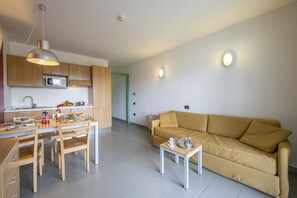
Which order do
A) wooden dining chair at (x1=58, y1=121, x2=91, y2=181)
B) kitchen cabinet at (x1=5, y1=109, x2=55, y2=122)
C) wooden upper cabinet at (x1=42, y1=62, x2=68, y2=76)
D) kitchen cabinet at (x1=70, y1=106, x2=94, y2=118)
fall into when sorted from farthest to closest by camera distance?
kitchen cabinet at (x1=70, y1=106, x2=94, y2=118) → wooden upper cabinet at (x1=42, y1=62, x2=68, y2=76) → kitchen cabinet at (x1=5, y1=109, x2=55, y2=122) → wooden dining chair at (x1=58, y1=121, x2=91, y2=181)

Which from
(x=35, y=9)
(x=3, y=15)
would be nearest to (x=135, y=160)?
(x=35, y=9)

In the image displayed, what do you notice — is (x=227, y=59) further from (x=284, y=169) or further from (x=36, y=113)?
(x=36, y=113)

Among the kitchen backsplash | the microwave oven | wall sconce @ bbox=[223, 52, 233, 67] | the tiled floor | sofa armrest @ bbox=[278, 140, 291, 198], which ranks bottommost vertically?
the tiled floor

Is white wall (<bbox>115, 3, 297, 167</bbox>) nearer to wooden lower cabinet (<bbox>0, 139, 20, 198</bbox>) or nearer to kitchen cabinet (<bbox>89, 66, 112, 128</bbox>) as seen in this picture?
kitchen cabinet (<bbox>89, 66, 112, 128</bbox>)

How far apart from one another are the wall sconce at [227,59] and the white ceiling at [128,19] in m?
0.59

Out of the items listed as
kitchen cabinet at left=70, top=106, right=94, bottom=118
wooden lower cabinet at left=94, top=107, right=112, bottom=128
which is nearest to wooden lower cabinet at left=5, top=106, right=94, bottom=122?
kitchen cabinet at left=70, top=106, right=94, bottom=118

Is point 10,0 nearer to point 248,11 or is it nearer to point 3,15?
point 3,15

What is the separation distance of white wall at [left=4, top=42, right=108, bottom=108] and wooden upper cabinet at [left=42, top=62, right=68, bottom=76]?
476 millimetres

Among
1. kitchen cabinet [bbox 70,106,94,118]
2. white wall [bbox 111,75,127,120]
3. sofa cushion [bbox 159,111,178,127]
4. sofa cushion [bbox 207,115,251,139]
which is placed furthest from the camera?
white wall [bbox 111,75,127,120]

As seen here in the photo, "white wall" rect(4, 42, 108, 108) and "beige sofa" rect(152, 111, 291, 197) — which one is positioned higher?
"white wall" rect(4, 42, 108, 108)

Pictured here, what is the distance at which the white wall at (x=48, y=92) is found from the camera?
10.7ft

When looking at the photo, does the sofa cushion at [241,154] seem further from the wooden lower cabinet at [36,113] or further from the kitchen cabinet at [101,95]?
the wooden lower cabinet at [36,113]

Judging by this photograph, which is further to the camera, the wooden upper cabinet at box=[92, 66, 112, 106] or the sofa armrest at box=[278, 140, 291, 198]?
the wooden upper cabinet at box=[92, 66, 112, 106]

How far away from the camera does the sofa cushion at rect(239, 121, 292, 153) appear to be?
5.71 feet
